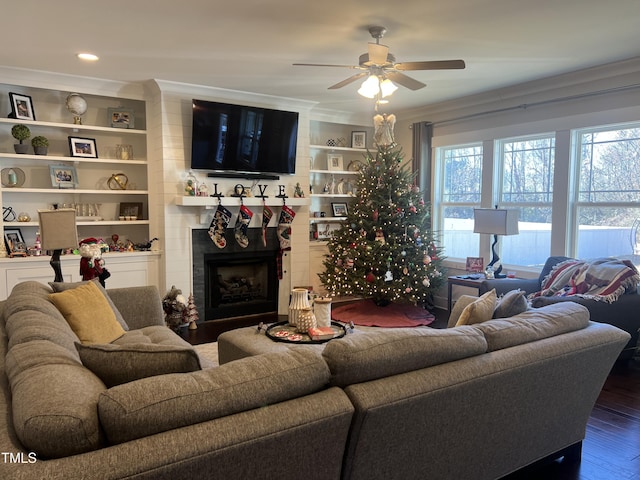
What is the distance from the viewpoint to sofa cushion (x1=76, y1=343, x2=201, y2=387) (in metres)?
1.45

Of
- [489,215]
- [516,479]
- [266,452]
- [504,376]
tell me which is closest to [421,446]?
[504,376]

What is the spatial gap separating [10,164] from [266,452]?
14.9 feet

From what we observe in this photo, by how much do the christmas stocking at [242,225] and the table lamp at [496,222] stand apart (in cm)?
251

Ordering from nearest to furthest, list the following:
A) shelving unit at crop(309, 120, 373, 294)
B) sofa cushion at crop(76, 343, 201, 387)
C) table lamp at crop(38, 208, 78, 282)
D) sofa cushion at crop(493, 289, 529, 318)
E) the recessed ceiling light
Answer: sofa cushion at crop(76, 343, 201, 387) → sofa cushion at crop(493, 289, 529, 318) → table lamp at crop(38, 208, 78, 282) → the recessed ceiling light → shelving unit at crop(309, 120, 373, 294)

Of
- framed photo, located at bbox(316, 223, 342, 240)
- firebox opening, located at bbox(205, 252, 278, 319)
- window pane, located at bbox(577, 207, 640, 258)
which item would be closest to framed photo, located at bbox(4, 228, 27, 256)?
firebox opening, located at bbox(205, 252, 278, 319)

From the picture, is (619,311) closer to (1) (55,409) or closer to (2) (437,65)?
(2) (437,65)

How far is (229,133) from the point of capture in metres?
5.09

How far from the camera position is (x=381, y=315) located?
528cm

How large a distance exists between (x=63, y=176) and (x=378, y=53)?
3.47 meters

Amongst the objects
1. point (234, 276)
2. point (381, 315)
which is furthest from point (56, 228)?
point (381, 315)

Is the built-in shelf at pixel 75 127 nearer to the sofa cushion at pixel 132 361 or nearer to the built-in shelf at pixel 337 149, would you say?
the built-in shelf at pixel 337 149

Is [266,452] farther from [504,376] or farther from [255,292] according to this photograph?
[255,292]

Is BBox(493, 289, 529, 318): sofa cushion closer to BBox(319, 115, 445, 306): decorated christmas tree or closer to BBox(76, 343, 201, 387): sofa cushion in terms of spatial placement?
BBox(76, 343, 201, 387): sofa cushion

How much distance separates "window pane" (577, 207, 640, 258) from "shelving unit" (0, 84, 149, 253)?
14.9ft
